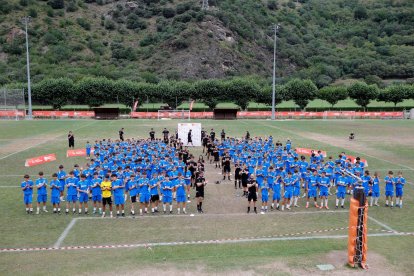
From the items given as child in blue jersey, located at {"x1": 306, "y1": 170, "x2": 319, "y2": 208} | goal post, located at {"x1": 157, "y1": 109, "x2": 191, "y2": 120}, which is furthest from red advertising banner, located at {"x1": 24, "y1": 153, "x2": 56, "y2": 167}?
goal post, located at {"x1": 157, "y1": 109, "x2": 191, "y2": 120}

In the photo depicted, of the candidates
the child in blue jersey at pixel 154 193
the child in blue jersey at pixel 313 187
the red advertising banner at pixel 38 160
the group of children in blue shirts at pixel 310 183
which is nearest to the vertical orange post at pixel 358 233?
the group of children in blue shirts at pixel 310 183

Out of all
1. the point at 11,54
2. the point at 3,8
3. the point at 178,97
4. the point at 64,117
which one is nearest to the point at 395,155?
the point at 178,97

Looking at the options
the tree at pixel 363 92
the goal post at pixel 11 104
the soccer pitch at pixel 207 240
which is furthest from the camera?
the tree at pixel 363 92

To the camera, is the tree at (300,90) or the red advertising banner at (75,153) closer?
the red advertising banner at (75,153)

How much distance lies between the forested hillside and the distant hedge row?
15057 mm

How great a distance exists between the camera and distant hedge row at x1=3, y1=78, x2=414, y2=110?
6850 centimetres

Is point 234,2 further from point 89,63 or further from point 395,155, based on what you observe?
point 395,155

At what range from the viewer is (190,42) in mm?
102625

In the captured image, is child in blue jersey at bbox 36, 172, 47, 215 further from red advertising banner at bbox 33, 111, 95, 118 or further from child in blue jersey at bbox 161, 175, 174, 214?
red advertising banner at bbox 33, 111, 95, 118

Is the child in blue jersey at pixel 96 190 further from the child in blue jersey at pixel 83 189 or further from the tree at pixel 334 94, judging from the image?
the tree at pixel 334 94

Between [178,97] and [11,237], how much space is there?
192 feet

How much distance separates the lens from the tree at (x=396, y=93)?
70625 mm

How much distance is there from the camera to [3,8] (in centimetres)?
10294

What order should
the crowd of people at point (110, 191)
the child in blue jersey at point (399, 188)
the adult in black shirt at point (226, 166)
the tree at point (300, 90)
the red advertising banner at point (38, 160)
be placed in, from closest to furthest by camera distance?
the crowd of people at point (110, 191) < the child in blue jersey at point (399, 188) < the adult in black shirt at point (226, 166) < the red advertising banner at point (38, 160) < the tree at point (300, 90)
